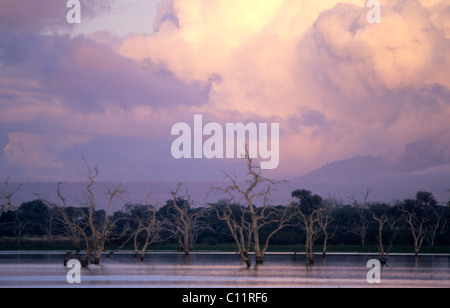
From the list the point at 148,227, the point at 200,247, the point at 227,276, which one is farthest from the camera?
the point at 200,247

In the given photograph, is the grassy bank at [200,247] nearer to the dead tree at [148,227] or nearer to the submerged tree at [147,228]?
the submerged tree at [147,228]

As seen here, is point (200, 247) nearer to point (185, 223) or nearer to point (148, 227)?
point (185, 223)

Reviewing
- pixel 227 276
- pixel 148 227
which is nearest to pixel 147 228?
pixel 148 227

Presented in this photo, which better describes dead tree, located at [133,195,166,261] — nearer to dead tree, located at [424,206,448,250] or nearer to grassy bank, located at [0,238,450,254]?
grassy bank, located at [0,238,450,254]

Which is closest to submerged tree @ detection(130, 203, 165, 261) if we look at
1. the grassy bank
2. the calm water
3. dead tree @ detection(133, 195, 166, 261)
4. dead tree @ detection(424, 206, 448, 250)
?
dead tree @ detection(133, 195, 166, 261)

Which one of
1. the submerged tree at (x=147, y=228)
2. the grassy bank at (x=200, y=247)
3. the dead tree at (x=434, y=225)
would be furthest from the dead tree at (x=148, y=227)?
the dead tree at (x=434, y=225)

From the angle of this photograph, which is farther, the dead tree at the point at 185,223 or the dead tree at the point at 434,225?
the dead tree at the point at 434,225

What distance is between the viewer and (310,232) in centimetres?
3691

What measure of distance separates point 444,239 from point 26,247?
36.5 meters

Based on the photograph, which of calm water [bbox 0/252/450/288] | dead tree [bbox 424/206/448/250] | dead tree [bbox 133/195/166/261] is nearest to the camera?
calm water [bbox 0/252/450/288]

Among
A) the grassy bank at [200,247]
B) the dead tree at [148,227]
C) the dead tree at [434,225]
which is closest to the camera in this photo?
the dead tree at [148,227]
